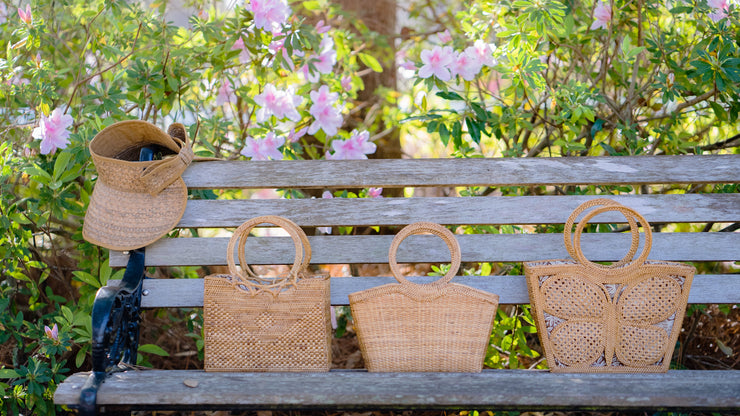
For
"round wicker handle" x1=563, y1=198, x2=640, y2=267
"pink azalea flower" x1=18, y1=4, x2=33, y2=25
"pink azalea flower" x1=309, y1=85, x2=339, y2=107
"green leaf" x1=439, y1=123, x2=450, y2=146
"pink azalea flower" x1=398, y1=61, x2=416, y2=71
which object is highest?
"pink azalea flower" x1=18, y1=4, x2=33, y2=25

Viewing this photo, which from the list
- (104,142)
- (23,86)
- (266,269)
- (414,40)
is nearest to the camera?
(104,142)

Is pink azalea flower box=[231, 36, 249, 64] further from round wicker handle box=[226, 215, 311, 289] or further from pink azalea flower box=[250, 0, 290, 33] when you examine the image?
round wicker handle box=[226, 215, 311, 289]

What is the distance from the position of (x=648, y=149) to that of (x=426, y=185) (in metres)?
1.06

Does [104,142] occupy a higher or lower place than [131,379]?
higher

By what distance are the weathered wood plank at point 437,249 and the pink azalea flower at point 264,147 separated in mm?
373

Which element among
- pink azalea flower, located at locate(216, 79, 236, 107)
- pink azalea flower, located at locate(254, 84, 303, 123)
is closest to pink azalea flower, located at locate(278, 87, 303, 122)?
pink azalea flower, located at locate(254, 84, 303, 123)

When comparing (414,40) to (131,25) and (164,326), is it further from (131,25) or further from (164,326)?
(164,326)

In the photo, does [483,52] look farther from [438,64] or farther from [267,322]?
[267,322]

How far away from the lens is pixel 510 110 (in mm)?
2221

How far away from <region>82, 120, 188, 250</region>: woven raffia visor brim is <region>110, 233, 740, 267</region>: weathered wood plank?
0.10 metres

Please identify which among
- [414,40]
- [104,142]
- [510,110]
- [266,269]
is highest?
[414,40]

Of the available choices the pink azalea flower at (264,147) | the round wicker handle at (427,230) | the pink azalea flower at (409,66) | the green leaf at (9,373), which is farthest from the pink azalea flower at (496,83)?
the green leaf at (9,373)

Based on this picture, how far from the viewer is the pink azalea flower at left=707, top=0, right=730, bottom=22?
2037mm

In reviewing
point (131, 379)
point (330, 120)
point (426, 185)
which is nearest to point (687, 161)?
point (426, 185)
